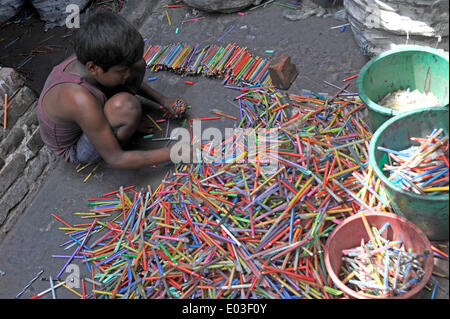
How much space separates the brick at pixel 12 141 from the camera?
3.39 metres

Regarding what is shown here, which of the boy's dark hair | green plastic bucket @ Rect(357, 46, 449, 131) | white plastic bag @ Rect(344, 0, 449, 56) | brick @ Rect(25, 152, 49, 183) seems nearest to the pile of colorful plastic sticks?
green plastic bucket @ Rect(357, 46, 449, 131)

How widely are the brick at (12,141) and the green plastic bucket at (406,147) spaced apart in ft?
8.45

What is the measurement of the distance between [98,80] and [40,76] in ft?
6.69

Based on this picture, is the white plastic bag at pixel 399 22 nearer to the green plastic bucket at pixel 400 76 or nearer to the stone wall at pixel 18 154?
the green plastic bucket at pixel 400 76

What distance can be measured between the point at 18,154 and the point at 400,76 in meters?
→ 2.83

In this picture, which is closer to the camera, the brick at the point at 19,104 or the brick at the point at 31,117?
the brick at the point at 19,104

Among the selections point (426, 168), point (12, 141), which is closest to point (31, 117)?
point (12, 141)

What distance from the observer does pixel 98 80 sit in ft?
10.0

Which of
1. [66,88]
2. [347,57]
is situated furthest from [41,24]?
[347,57]

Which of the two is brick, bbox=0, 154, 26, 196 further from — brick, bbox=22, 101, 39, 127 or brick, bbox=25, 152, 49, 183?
brick, bbox=22, 101, 39, 127

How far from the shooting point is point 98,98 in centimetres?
310

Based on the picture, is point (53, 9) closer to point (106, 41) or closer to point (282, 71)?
point (106, 41)

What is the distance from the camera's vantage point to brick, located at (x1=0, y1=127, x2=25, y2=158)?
11.1ft

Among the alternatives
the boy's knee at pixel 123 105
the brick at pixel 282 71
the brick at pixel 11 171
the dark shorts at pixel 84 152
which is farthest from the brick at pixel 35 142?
the brick at pixel 282 71
